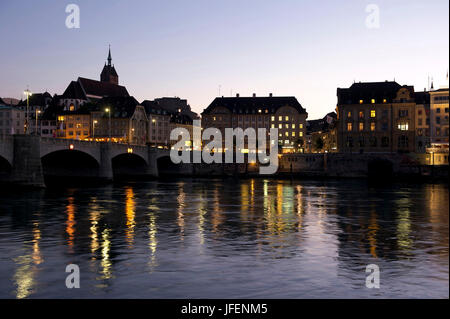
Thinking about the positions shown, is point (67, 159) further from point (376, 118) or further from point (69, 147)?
point (376, 118)

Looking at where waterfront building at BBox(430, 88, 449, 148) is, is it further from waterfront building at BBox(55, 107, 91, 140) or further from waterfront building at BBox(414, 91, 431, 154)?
waterfront building at BBox(55, 107, 91, 140)

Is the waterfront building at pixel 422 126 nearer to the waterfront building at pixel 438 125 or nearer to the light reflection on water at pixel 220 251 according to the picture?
the waterfront building at pixel 438 125

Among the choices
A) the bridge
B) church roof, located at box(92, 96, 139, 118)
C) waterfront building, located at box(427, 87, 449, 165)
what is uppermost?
church roof, located at box(92, 96, 139, 118)

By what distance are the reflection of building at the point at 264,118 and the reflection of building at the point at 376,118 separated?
4383 centimetres

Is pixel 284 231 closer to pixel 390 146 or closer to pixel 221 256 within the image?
pixel 221 256

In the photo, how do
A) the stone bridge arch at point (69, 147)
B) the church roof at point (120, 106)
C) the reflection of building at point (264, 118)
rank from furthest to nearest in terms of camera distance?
the reflection of building at point (264, 118) → the church roof at point (120, 106) → the stone bridge arch at point (69, 147)

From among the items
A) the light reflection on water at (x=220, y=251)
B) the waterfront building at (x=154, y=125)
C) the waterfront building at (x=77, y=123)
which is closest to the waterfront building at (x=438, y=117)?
the light reflection on water at (x=220, y=251)

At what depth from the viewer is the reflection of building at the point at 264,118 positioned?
186 m

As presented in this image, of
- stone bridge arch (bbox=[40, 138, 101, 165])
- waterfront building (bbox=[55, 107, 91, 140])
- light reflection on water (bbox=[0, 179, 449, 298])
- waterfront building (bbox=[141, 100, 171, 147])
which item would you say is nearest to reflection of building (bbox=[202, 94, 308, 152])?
waterfront building (bbox=[141, 100, 171, 147])

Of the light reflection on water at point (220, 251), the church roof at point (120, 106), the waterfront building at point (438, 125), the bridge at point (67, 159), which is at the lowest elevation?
the light reflection on water at point (220, 251)

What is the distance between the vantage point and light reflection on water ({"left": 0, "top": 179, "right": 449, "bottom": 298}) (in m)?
20.1

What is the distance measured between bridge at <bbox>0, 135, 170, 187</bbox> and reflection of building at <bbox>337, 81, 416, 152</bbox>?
1869 inches
